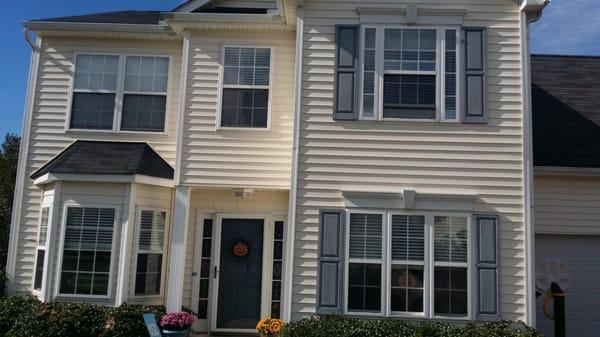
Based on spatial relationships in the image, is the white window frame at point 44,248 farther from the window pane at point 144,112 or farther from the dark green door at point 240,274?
the dark green door at point 240,274

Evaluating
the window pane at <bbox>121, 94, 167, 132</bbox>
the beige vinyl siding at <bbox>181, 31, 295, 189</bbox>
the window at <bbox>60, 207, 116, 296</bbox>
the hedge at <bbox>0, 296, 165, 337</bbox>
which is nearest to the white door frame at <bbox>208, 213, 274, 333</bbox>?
the beige vinyl siding at <bbox>181, 31, 295, 189</bbox>

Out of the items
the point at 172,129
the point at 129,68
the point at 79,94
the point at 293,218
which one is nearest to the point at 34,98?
the point at 79,94

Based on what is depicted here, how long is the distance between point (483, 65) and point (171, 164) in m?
5.73

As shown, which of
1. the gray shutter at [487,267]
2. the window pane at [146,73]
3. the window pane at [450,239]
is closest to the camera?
the gray shutter at [487,267]

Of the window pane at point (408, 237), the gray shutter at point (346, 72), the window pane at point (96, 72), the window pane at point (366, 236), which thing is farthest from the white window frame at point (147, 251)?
the window pane at point (408, 237)

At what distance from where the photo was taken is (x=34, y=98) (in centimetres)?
1045

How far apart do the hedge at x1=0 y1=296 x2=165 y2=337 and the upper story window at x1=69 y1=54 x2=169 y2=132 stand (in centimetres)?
335

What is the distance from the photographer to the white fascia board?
1020 cm

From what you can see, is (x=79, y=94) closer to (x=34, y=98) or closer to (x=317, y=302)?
(x=34, y=98)

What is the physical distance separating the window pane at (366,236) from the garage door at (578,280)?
11.9ft

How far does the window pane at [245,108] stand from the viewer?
9.76 meters

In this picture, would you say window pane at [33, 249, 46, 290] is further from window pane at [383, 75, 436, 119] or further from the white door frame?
window pane at [383, 75, 436, 119]

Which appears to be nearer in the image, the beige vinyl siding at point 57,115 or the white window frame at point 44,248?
the white window frame at point 44,248

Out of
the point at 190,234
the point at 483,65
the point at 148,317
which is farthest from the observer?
the point at 190,234
